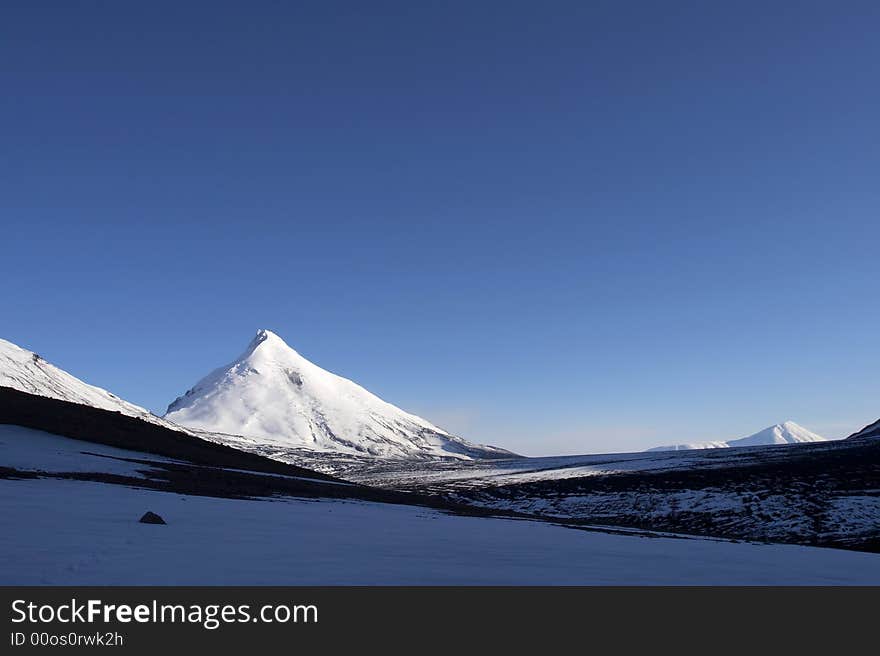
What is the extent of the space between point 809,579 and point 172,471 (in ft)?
96.1

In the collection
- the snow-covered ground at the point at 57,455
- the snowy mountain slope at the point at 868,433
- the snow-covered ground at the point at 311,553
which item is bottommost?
the snowy mountain slope at the point at 868,433

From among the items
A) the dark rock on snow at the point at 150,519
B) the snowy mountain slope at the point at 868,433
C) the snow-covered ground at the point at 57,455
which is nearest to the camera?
the dark rock on snow at the point at 150,519

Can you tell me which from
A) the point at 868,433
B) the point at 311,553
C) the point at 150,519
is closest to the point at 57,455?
the point at 150,519

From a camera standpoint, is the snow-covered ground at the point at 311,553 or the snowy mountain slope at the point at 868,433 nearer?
the snow-covered ground at the point at 311,553

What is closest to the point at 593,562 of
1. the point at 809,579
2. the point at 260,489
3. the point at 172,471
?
the point at 809,579

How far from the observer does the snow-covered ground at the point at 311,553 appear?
29.8 ft

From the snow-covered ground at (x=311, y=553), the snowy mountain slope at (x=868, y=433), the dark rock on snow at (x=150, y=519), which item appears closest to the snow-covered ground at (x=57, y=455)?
the snow-covered ground at (x=311, y=553)

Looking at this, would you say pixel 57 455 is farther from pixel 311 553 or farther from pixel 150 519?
pixel 311 553

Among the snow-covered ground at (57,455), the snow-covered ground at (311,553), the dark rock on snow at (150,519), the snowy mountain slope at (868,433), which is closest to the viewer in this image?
the snow-covered ground at (311,553)

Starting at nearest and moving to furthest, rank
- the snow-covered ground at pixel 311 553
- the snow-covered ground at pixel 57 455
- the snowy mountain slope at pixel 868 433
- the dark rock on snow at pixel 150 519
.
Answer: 1. the snow-covered ground at pixel 311 553
2. the dark rock on snow at pixel 150 519
3. the snow-covered ground at pixel 57 455
4. the snowy mountain slope at pixel 868 433

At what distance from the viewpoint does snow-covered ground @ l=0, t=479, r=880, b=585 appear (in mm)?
9078

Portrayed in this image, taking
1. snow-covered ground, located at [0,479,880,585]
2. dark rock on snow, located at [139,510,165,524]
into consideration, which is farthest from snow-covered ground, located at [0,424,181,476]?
dark rock on snow, located at [139,510,165,524]

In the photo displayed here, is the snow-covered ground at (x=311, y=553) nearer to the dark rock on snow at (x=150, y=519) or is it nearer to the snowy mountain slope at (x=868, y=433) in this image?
the dark rock on snow at (x=150, y=519)

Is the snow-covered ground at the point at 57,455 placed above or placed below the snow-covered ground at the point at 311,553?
above
